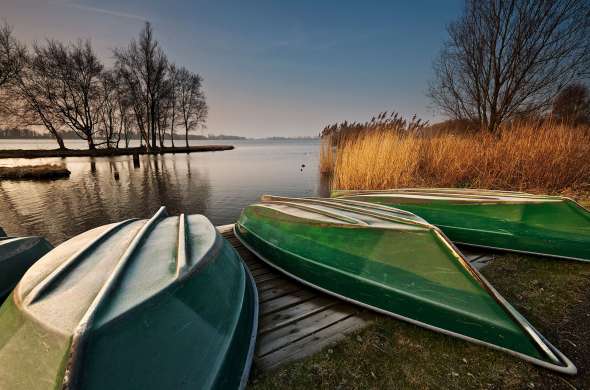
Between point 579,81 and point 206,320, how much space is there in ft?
45.4

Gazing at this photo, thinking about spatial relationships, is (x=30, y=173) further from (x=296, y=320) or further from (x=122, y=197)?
(x=296, y=320)

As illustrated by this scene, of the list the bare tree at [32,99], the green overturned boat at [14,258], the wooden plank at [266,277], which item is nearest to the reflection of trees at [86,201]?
the green overturned boat at [14,258]

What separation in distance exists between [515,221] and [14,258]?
5.15 meters

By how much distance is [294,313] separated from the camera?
215 centimetres

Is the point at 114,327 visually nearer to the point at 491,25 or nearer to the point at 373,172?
the point at 373,172

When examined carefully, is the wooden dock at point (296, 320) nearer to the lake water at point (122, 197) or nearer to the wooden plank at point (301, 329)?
the wooden plank at point (301, 329)

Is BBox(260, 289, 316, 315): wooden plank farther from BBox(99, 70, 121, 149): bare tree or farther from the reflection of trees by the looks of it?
BBox(99, 70, 121, 149): bare tree

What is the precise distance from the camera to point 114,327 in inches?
40.4

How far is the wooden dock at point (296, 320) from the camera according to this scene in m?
1.74

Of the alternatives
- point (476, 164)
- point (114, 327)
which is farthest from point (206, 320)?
point (476, 164)

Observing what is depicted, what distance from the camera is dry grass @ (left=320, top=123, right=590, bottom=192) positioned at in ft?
18.1

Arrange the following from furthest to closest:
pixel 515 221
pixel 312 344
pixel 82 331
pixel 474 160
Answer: pixel 474 160 → pixel 515 221 → pixel 312 344 → pixel 82 331

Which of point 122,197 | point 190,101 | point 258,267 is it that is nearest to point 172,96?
point 190,101

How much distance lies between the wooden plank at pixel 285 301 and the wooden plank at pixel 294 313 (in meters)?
0.05
